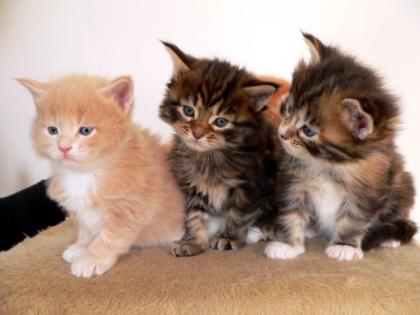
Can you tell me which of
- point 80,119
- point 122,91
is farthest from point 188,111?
point 80,119

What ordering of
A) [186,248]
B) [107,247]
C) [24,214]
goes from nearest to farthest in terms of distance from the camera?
1. [107,247]
2. [186,248]
3. [24,214]

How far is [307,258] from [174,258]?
369 mm

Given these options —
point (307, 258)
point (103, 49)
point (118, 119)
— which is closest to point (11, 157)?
point (103, 49)

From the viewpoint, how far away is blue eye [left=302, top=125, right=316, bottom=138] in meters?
1.02

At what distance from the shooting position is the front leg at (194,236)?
1175mm

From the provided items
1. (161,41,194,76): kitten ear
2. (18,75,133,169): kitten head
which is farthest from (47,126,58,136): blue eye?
(161,41,194,76): kitten ear

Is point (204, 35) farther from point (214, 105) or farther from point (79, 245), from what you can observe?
point (79, 245)

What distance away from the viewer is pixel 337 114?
0.98m

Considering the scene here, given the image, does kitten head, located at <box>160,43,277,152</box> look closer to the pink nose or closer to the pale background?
the pink nose

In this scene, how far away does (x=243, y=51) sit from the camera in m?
1.87

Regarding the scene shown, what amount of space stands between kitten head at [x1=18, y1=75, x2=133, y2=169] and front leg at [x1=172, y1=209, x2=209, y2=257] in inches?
13.2

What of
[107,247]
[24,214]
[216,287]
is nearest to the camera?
[216,287]

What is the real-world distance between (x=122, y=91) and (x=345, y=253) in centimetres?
74

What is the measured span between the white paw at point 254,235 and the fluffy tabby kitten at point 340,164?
0.09 m
